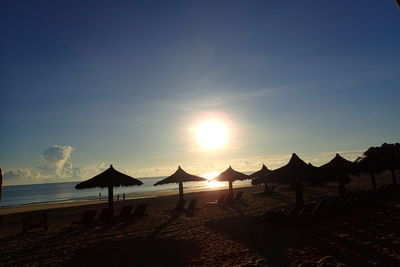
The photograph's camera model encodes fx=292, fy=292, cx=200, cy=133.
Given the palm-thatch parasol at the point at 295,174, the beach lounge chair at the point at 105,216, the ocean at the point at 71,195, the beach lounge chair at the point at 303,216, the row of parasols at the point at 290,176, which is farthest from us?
the ocean at the point at 71,195

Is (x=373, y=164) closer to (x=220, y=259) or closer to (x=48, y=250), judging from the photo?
(x=220, y=259)

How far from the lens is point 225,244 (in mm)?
7809

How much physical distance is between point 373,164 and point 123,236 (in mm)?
14833

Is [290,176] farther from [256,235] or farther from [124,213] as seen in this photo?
[124,213]

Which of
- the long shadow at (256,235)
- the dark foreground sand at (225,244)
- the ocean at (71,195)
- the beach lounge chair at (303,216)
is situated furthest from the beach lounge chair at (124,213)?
the ocean at (71,195)

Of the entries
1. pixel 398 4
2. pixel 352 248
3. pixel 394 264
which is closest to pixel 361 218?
pixel 352 248

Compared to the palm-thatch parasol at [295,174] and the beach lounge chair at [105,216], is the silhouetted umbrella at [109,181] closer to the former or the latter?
the beach lounge chair at [105,216]

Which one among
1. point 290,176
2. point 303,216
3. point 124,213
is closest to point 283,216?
point 303,216

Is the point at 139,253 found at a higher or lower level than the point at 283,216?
lower

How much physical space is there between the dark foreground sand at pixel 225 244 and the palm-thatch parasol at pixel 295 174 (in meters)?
1.51

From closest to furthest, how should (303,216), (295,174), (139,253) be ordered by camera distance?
1. (139,253)
2. (303,216)
3. (295,174)

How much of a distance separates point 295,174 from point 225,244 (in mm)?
4184

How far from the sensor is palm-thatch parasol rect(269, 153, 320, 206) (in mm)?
10469

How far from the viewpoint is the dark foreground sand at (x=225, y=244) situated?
6262 mm
